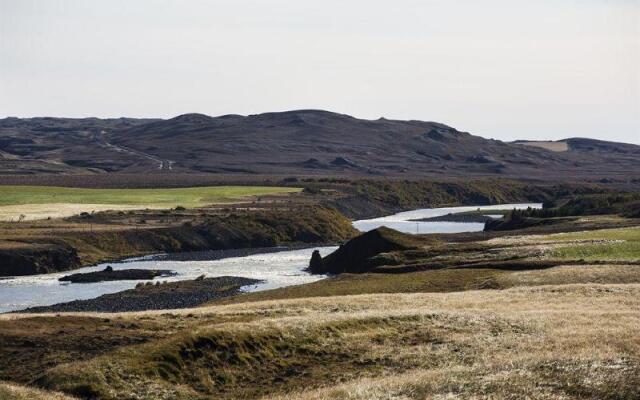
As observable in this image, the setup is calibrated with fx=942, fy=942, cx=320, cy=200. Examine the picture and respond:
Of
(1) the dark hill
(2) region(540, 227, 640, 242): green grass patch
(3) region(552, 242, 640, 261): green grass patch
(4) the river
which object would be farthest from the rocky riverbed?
(2) region(540, 227, 640, 242): green grass patch

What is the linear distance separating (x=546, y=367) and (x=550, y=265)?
43.1m

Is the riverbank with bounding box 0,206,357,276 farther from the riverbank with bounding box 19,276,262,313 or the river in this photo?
the riverbank with bounding box 19,276,262,313

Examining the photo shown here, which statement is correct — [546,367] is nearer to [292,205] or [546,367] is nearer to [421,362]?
[421,362]

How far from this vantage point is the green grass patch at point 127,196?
531ft

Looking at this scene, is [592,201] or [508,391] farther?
[592,201]

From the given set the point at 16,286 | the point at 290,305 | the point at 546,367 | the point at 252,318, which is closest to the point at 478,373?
the point at 546,367

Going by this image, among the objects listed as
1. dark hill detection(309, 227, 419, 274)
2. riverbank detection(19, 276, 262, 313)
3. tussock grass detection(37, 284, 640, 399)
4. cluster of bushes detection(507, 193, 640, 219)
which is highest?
cluster of bushes detection(507, 193, 640, 219)

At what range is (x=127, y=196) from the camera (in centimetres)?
17650

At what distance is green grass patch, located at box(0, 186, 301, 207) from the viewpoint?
162 meters

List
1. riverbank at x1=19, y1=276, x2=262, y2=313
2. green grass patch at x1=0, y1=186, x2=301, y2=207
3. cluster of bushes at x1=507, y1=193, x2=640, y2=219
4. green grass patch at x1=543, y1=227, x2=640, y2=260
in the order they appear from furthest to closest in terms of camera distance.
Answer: green grass patch at x1=0, y1=186, x2=301, y2=207
cluster of bushes at x1=507, y1=193, x2=640, y2=219
green grass patch at x1=543, y1=227, x2=640, y2=260
riverbank at x1=19, y1=276, x2=262, y2=313

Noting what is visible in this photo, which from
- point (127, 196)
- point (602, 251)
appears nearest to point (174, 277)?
point (602, 251)

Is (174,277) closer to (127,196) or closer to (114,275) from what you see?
(114,275)

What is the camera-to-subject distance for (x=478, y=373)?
113ft

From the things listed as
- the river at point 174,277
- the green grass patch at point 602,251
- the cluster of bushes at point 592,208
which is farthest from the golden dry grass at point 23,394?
the cluster of bushes at point 592,208
